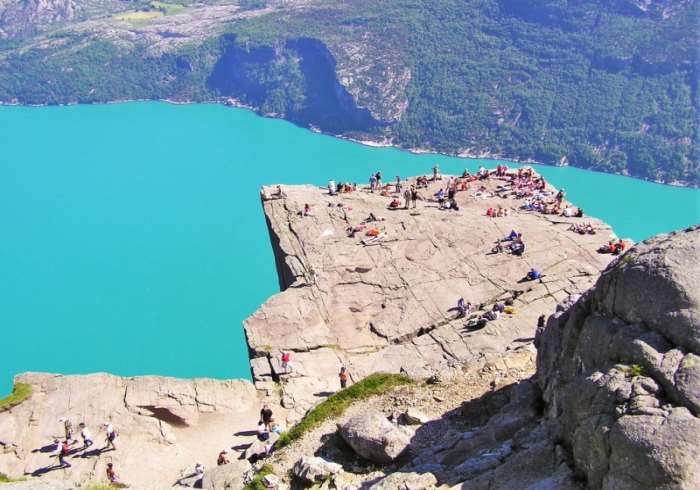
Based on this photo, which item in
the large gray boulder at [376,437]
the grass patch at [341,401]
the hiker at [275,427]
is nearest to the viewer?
the large gray boulder at [376,437]

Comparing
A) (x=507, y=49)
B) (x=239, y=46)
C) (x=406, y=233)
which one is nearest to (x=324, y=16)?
(x=239, y=46)

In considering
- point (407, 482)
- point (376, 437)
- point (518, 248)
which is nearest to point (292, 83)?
point (518, 248)

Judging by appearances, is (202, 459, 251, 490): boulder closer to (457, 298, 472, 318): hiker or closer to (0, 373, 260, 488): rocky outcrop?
(0, 373, 260, 488): rocky outcrop

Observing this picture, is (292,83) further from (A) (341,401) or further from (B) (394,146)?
(A) (341,401)

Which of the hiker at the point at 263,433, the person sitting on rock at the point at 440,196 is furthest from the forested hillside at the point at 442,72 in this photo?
the hiker at the point at 263,433

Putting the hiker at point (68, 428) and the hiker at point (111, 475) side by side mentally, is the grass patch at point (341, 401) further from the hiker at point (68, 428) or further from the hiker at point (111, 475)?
the hiker at point (68, 428)

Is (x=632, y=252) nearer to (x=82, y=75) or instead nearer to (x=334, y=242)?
(x=334, y=242)
